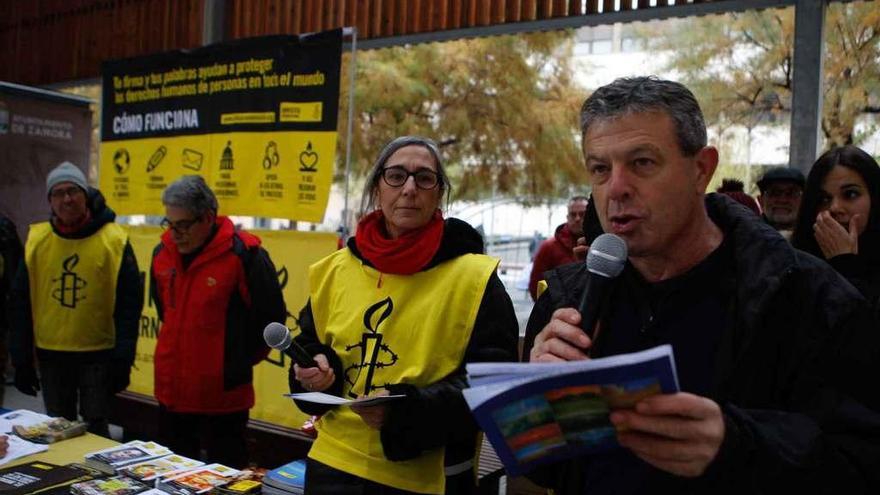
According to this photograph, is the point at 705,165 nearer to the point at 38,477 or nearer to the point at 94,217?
the point at 38,477

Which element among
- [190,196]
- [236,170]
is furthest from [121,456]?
[236,170]

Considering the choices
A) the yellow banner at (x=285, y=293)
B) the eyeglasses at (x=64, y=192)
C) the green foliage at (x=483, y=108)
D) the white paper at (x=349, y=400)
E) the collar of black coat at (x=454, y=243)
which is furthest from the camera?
the green foliage at (x=483, y=108)

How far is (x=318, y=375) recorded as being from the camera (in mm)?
2105

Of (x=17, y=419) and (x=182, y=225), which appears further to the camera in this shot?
(x=182, y=225)

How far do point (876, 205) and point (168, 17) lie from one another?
6.40 m

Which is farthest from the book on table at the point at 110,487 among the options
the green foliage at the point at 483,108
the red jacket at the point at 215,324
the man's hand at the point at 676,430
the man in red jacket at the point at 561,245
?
the green foliage at the point at 483,108

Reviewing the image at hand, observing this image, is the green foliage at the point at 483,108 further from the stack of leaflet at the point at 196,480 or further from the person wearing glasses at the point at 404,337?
the stack of leaflet at the point at 196,480

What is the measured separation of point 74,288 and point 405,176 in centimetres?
279

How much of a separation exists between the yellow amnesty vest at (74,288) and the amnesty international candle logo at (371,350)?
8.43 feet

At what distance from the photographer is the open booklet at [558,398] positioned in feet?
2.91

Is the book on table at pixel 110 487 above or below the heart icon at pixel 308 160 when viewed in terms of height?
below

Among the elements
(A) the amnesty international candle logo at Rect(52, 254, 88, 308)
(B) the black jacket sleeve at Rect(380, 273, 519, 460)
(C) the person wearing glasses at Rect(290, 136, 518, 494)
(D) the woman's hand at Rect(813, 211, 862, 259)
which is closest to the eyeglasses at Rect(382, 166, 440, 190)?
(C) the person wearing glasses at Rect(290, 136, 518, 494)

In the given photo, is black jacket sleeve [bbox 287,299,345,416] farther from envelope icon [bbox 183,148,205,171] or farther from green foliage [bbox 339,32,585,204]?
green foliage [bbox 339,32,585,204]

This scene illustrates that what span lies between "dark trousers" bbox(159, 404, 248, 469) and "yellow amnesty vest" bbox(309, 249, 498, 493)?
55.4 inches
